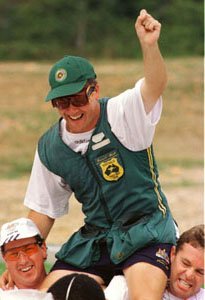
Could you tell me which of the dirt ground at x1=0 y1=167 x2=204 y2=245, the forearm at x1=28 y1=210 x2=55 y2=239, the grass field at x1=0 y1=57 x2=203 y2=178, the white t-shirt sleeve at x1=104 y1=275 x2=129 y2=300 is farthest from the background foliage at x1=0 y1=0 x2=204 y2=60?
the white t-shirt sleeve at x1=104 y1=275 x2=129 y2=300

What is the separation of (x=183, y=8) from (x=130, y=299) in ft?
99.9

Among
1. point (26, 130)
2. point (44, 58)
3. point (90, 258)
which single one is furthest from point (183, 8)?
point (90, 258)

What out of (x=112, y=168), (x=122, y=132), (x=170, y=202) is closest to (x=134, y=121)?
(x=122, y=132)

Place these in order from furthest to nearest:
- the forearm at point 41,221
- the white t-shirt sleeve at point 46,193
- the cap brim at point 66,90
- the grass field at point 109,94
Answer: the grass field at point 109,94 < the forearm at point 41,221 < the white t-shirt sleeve at point 46,193 < the cap brim at point 66,90

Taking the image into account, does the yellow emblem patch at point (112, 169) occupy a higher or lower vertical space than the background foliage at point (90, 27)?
lower

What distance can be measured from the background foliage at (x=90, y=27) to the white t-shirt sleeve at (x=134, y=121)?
89.8 ft

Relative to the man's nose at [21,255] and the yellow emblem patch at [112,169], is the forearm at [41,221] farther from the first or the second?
the yellow emblem patch at [112,169]

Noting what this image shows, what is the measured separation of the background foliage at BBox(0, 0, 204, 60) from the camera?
32.4 metres

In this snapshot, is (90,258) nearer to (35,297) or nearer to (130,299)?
(130,299)

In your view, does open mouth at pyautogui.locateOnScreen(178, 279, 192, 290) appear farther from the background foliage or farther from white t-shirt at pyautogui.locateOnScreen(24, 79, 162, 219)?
the background foliage

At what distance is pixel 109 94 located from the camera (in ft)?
76.0

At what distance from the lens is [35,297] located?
399cm

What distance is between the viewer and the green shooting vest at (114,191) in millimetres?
4586

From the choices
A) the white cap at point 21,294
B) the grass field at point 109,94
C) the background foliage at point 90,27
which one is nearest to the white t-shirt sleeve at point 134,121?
the white cap at point 21,294
